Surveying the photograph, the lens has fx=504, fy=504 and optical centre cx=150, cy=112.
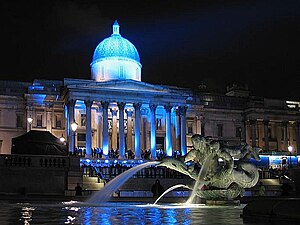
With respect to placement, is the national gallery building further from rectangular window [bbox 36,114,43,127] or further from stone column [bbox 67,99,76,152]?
stone column [bbox 67,99,76,152]

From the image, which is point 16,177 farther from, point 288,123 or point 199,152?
point 288,123

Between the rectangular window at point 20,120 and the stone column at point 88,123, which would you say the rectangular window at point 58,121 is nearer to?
the rectangular window at point 20,120

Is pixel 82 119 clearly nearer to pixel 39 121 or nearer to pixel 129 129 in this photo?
pixel 39 121

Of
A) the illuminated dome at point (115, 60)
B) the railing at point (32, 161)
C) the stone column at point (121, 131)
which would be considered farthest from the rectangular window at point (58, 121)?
the railing at point (32, 161)

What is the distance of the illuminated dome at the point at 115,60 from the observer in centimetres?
6888

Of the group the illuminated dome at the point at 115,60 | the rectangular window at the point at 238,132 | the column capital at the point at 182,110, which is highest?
the illuminated dome at the point at 115,60

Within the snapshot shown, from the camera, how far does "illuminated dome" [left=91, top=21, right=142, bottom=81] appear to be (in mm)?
68875

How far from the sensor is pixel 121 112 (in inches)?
2355

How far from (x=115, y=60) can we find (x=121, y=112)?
11.7 m

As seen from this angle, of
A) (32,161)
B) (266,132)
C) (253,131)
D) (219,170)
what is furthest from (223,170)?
(266,132)

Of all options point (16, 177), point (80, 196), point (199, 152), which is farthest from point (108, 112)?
point (199, 152)

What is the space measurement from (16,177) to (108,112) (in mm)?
30021

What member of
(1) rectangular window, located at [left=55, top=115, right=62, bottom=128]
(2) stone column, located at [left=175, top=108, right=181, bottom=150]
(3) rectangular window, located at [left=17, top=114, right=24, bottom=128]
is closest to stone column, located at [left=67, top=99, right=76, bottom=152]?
(1) rectangular window, located at [left=55, top=115, right=62, bottom=128]

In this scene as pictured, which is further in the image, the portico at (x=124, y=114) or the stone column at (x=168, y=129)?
the stone column at (x=168, y=129)
